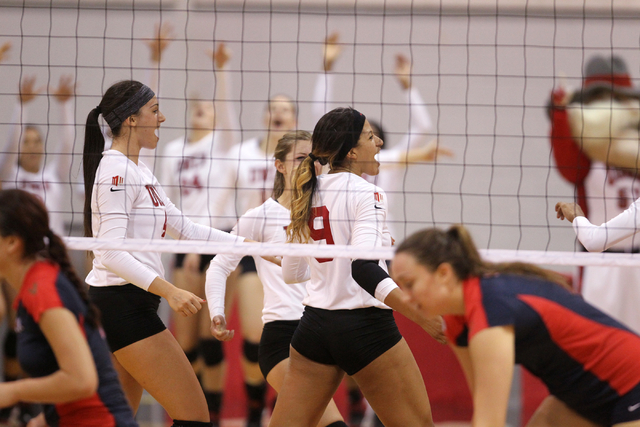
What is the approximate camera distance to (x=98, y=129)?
346cm

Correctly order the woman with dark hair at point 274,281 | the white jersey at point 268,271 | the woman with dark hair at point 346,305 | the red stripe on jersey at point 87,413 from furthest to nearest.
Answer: the white jersey at point 268,271, the woman with dark hair at point 274,281, the woman with dark hair at point 346,305, the red stripe on jersey at point 87,413

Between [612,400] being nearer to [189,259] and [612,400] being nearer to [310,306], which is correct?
[310,306]

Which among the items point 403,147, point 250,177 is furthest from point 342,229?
point 403,147

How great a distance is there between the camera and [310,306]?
3.10m

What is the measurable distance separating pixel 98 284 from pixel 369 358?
125cm

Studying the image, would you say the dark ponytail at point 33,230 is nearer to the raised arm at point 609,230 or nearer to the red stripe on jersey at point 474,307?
the red stripe on jersey at point 474,307

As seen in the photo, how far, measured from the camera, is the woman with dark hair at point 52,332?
6.86ft

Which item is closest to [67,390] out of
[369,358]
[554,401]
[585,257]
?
[369,358]

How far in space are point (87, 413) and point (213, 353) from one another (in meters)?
3.08

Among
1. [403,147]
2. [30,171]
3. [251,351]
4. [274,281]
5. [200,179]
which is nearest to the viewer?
[274,281]

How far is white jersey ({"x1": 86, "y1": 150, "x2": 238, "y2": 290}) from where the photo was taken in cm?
308

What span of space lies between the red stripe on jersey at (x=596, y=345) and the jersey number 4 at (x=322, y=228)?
44.8 inches

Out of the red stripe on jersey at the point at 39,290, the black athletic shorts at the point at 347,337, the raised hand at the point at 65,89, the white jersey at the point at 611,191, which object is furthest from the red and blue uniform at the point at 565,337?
the raised hand at the point at 65,89

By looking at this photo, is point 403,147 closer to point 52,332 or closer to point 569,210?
point 569,210
